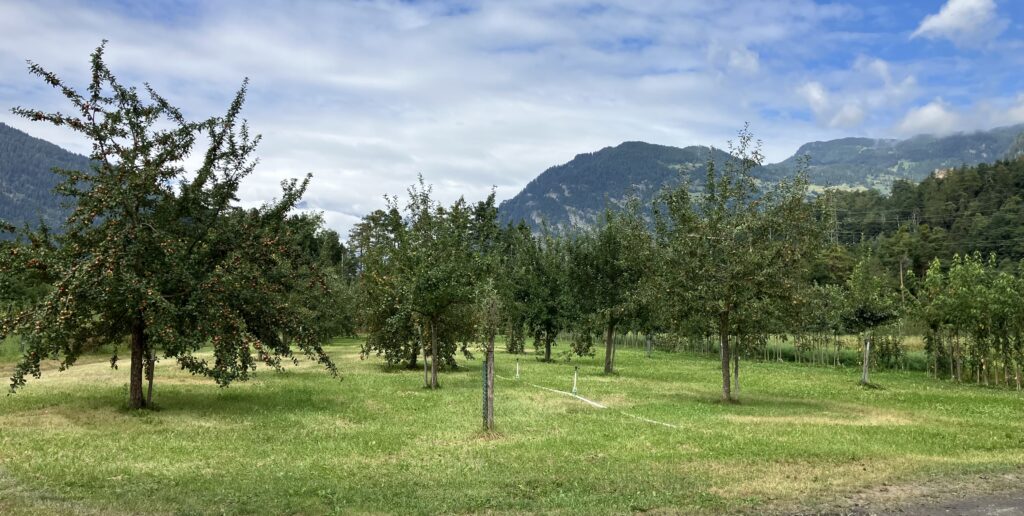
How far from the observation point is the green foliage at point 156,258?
19109 mm

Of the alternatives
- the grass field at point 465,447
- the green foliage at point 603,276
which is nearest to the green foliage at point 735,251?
the grass field at point 465,447

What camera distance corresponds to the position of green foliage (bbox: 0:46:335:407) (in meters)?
19.1

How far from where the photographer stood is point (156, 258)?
69.6 feet

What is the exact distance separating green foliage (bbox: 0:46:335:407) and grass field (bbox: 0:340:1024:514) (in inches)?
105

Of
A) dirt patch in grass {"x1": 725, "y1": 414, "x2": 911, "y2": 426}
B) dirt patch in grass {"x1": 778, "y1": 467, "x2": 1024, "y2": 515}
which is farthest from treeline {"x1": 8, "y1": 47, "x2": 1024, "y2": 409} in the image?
dirt patch in grass {"x1": 778, "y1": 467, "x2": 1024, "y2": 515}

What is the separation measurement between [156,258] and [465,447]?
1246cm

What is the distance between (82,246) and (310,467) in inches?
487

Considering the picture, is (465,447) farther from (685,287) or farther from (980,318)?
(980,318)

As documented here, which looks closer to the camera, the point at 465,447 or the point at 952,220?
the point at 465,447

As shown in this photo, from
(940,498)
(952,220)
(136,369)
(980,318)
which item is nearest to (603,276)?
(980,318)

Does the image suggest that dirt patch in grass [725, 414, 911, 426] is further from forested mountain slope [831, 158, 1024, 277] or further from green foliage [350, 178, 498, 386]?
forested mountain slope [831, 158, 1024, 277]

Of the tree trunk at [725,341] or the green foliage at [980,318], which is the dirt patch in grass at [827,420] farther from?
the green foliage at [980,318]

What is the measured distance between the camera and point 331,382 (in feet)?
105

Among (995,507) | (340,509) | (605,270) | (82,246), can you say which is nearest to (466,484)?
(340,509)
